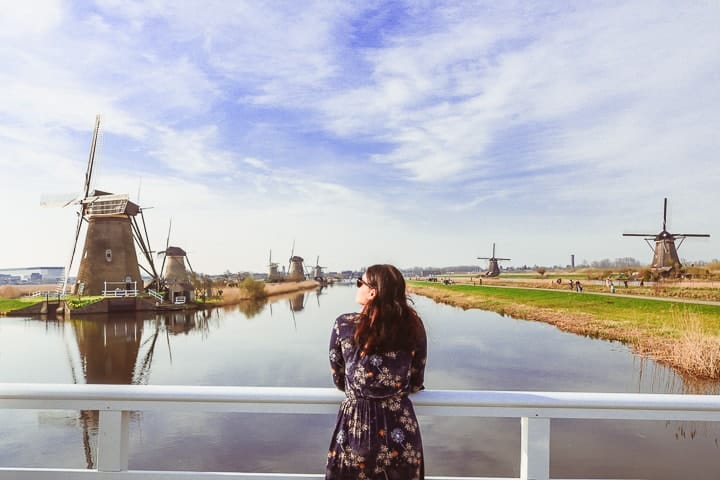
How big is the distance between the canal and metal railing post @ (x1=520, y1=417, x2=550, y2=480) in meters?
0.54

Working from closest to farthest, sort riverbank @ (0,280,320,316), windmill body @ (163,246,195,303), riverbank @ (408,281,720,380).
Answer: riverbank @ (408,281,720,380)
riverbank @ (0,280,320,316)
windmill body @ (163,246,195,303)

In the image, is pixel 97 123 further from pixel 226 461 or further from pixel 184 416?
pixel 226 461

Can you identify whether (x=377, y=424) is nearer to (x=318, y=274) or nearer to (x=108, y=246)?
(x=108, y=246)

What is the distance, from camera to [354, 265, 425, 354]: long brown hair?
5.93ft

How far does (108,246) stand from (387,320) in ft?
119

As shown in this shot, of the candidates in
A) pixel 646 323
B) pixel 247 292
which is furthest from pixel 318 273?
pixel 646 323

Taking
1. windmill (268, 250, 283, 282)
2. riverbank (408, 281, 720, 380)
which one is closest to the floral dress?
riverbank (408, 281, 720, 380)

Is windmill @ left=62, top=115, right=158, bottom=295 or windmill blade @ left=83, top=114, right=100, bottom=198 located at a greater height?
windmill blade @ left=83, top=114, right=100, bottom=198

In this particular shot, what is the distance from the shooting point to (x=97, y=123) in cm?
4084

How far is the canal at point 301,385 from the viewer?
31.2ft

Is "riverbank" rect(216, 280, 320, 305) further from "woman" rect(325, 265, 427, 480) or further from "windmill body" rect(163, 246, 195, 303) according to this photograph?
"woman" rect(325, 265, 427, 480)

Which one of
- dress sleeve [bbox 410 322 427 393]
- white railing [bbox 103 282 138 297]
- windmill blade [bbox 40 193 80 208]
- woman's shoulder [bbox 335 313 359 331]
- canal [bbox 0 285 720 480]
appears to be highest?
windmill blade [bbox 40 193 80 208]

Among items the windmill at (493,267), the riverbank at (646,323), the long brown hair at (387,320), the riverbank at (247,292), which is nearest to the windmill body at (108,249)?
the riverbank at (247,292)

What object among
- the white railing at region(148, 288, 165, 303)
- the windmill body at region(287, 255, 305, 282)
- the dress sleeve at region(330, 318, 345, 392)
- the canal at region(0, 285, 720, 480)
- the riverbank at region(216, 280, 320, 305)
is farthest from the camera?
the windmill body at region(287, 255, 305, 282)
